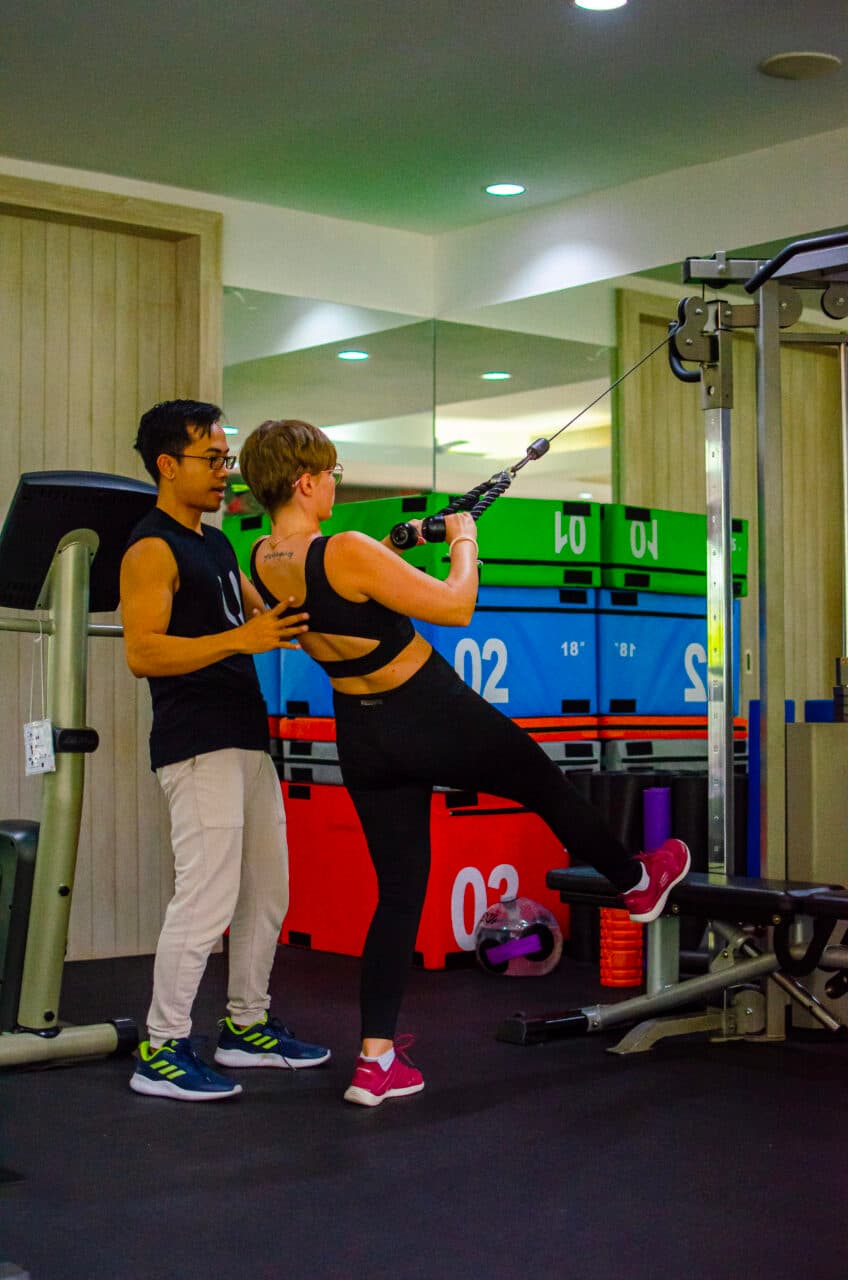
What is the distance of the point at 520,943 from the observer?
185 inches

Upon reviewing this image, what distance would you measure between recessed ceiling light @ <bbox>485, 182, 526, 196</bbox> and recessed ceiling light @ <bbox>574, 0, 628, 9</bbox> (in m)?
1.42

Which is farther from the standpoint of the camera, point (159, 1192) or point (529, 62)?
point (529, 62)

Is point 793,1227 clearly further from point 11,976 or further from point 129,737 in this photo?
point 129,737

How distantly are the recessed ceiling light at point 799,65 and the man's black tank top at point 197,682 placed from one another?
2.18 meters

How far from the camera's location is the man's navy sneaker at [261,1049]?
3.58 metres

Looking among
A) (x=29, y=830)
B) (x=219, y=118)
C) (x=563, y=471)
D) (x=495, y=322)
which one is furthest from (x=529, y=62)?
(x=29, y=830)

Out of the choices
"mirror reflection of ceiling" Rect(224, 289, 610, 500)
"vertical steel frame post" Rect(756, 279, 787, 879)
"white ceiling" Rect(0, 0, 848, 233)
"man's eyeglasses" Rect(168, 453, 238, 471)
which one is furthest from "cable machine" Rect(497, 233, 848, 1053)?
"mirror reflection of ceiling" Rect(224, 289, 610, 500)

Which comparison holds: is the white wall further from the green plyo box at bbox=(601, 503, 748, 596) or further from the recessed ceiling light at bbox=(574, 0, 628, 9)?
the recessed ceiling light at bbox=(574, 0, 628, 9)

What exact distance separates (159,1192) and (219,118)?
3223mm

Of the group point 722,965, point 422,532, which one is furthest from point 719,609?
point 422,532

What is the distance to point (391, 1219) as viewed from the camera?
2.55m

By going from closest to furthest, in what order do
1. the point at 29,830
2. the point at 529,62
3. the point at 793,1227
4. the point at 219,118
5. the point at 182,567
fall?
the point at 793,1227
the point at 182,567
the point at 29,830
the point at 529,62
the point at 219,118

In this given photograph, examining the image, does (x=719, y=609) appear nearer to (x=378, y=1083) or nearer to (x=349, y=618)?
(x=349, y=618)

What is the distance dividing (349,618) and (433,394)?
114 inches
